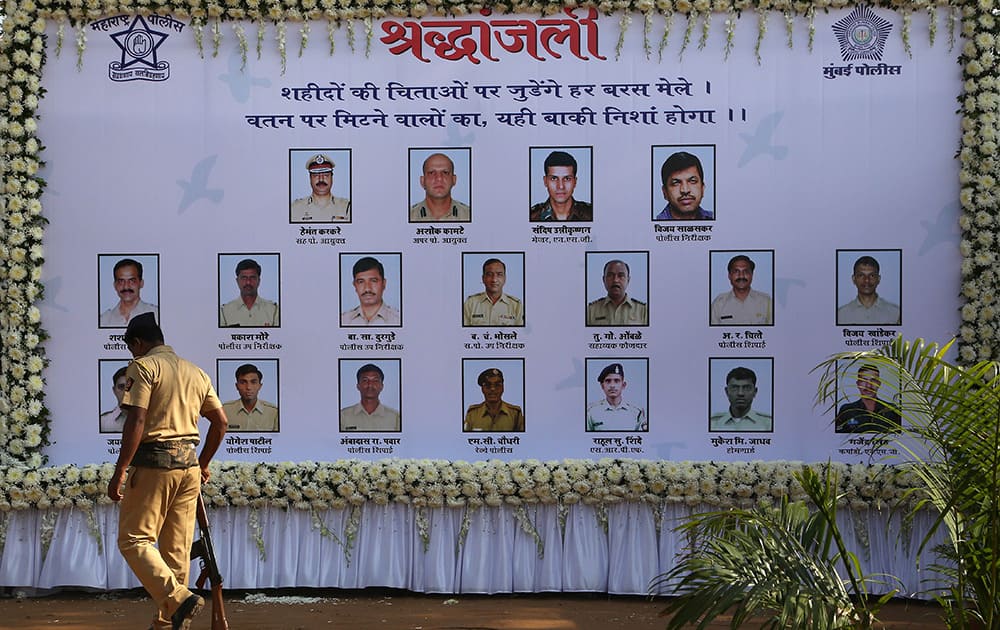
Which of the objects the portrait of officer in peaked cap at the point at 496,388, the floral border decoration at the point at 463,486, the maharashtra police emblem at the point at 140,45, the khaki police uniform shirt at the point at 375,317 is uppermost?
the maharashtra police emblem at the point at 140,45

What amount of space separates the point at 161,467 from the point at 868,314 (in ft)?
14.2

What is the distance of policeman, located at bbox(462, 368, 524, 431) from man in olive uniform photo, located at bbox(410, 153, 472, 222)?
104 cm

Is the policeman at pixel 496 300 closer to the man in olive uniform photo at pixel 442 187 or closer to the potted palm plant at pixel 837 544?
the man in olive uniform photo at pixel 442 187

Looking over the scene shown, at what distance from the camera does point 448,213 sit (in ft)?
21.1

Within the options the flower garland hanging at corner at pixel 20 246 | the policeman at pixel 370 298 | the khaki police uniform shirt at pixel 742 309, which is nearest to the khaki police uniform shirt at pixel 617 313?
the khaki police uniform shirt at pixel 742 309

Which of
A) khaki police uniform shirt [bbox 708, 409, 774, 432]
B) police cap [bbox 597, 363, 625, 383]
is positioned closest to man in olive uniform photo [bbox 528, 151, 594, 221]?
police cap [bbox 597, 363, 625, 383]

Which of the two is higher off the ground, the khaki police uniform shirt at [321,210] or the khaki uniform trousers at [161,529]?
the khaki police uniform shirt at [321,210]

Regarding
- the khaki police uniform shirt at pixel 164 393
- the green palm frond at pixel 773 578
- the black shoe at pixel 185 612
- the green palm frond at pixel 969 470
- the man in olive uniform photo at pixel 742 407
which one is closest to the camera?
the green palm frond at pixel 773 578

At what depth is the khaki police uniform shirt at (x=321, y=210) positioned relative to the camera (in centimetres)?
646

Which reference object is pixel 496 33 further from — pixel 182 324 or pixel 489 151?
pixel 182 324

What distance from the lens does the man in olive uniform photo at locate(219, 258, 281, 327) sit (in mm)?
6492

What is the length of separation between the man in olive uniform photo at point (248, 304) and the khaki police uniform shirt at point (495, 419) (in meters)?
1.41

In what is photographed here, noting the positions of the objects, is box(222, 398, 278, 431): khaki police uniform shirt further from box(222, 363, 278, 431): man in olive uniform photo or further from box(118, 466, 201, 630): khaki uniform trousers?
box(118, 466, 201, 630): khaki uniform trousers

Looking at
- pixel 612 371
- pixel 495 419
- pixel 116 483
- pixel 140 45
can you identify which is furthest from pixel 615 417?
pixel 140 45
